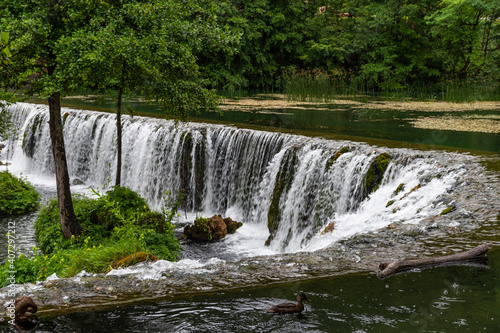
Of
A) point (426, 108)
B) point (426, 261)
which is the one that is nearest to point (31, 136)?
point (426, 108)

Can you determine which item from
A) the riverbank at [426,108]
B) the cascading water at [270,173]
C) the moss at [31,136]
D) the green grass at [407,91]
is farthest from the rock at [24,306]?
the green grass at [407,91]

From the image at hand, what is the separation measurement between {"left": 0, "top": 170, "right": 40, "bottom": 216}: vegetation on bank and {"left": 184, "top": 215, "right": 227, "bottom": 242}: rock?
4.98 metres

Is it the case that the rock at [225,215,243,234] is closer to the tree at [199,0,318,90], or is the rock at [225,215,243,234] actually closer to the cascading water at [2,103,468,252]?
the cascading water at [2,103,468,252]

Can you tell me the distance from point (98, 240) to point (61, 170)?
1.60 m

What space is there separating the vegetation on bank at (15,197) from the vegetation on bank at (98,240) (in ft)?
6.33

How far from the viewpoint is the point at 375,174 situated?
989 cm

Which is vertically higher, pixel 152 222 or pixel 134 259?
pixel 134 259

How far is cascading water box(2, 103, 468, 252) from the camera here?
884 centimetres

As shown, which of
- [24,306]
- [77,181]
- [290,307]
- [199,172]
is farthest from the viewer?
[77,181]

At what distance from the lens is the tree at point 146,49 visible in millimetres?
7113

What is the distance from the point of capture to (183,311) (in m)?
4.19

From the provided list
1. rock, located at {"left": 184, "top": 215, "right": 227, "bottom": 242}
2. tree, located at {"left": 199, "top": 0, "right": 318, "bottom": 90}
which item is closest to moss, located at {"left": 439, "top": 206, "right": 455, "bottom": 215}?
rock, located at {"left": 184, "top": 215, "right": 227, "bottom": 242}

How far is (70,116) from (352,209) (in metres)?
12.4

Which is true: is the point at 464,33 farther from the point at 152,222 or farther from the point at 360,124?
the point at 152,222
